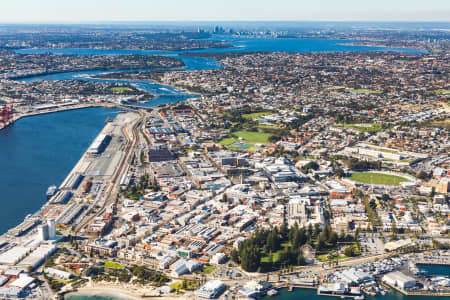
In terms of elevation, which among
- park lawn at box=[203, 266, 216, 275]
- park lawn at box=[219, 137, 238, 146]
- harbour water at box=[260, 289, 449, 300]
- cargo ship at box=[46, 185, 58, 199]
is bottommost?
harbour water at box=[260, 289, 449, 300]

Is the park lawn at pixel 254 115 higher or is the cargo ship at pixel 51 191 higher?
the park lawn at pixel 254 115

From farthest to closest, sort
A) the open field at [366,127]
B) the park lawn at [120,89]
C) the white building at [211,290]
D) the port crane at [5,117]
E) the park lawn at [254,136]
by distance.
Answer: the park lawn at [120,89], the port crane at [5,117], the open field at [366,127], the park lawn at [254,136], the white building at [211,290]

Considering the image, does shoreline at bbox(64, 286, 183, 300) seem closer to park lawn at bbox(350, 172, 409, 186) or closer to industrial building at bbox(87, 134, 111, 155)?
park lawn at bbox(350, 172, 409, 186)

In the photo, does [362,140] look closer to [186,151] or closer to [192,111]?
[186,151]

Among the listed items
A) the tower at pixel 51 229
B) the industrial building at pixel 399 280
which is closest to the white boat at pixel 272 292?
the industrial building at pixel 399 280

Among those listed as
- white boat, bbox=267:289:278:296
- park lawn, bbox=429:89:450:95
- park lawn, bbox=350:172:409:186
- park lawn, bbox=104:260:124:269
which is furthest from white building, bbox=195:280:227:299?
park lawn, bbox=429:89:450:95

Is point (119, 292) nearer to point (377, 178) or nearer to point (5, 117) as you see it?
point (377, 178)

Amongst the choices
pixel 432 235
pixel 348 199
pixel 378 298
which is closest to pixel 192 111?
pixel 348 199

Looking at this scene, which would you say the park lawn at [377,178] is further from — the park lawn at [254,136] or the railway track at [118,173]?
the railway track at [118,173]
